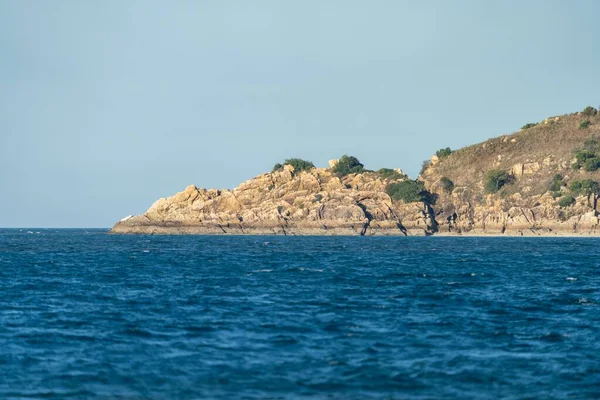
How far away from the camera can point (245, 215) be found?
178m

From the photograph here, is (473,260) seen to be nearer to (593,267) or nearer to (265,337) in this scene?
(593,267)

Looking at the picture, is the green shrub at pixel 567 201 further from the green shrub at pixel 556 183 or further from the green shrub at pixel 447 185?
the green shrub at pixel 447 185

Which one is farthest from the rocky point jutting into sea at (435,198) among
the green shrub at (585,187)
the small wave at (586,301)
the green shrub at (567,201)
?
the small wave at (586,301)

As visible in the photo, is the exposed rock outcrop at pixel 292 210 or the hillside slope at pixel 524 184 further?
the exposed rock outcrop at pixel 292 210

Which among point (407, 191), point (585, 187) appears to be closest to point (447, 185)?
point (407, 191)

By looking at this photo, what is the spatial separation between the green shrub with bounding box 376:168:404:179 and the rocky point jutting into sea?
1.24 ft

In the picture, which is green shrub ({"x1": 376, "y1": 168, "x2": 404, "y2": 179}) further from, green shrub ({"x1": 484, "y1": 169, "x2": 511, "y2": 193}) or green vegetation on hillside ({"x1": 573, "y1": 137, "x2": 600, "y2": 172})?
green vegetation on hillside ({"x1": 573, "y1": 137, "x2": 600, "y2": 172})

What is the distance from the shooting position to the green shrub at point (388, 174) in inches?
7530

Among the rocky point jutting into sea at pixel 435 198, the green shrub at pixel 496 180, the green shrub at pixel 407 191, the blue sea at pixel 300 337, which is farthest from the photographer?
the green shrub at pixel 496 180

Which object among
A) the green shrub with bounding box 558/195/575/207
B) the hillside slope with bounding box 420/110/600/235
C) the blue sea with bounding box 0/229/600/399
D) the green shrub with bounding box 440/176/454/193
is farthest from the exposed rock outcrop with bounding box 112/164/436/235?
the blue sea with bounding box 0/229/600/399

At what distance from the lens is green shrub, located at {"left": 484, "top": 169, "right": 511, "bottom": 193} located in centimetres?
17725

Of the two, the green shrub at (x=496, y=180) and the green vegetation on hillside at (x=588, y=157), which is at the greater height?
the green vegetation on hillside at (x=588, y=157)

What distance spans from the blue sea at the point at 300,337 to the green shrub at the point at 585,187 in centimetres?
11744

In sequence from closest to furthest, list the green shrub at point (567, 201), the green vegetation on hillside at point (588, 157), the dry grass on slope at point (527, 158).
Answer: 1. the green shrub at point (567, 201)
2. the green vegetation on hillside at point (588, 157)
3. the dry grass on slope at point (527, 158)
